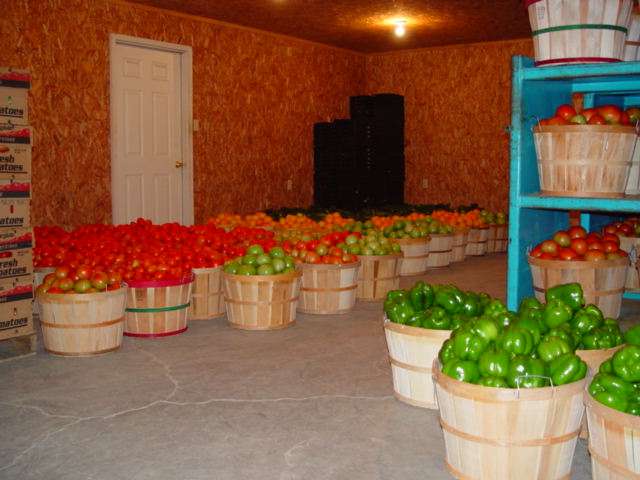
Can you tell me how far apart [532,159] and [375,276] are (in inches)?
87.2

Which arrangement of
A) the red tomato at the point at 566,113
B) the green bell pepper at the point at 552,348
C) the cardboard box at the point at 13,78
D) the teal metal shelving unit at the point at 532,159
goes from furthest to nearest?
the cardboard box at the point at 13,78
the red tomato at the point at 566,113
the teal metal shelving unit at the point at 532,159
the green bell pepper at the point at 552,348

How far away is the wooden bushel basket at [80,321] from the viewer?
13.2 feet

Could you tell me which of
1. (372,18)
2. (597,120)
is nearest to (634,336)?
(597,120)

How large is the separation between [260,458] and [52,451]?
2.81 feet

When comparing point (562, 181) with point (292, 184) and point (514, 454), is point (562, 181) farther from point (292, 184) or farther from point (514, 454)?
point (292, 184)

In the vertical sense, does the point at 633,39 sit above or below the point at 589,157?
above

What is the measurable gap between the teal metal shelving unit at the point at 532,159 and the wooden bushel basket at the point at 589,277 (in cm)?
9

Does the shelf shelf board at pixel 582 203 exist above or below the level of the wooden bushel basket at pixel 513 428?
above

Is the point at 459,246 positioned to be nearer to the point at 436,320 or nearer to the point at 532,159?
the point at 532,159

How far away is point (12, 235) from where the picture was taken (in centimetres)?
407

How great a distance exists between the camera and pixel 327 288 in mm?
5305

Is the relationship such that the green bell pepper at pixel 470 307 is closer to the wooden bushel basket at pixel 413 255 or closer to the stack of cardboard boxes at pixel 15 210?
the stack of cardboard boxes at pixel 15 210

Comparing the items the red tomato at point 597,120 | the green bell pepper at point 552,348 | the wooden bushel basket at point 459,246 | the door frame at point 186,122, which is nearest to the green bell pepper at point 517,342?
the green bell pepper at point 552,348

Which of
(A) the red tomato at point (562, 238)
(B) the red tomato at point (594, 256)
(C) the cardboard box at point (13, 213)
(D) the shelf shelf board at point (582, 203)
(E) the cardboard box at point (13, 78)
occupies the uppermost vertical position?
(E) the cardboard box at point (13, 78)
